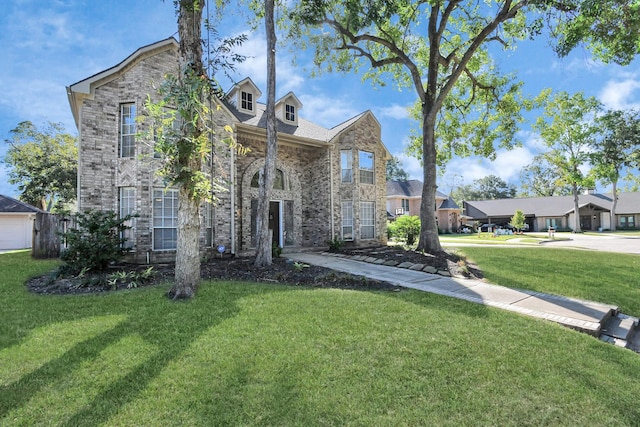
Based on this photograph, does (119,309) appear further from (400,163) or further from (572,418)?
(400,163)

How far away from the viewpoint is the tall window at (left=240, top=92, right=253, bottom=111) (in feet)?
45.2

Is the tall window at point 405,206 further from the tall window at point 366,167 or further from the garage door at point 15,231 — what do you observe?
the garage door at point 15,231

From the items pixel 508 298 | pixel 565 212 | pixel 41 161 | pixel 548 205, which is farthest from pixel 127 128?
pixel 548 205

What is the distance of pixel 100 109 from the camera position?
9688 mm

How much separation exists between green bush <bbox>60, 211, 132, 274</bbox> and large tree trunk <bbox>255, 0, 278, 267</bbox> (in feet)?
12.5

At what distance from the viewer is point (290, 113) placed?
15.2 meters

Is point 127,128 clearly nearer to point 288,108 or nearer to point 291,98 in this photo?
point 288,108

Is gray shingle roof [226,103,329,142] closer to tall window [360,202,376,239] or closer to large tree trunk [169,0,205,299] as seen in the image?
tall window [360,202,376,239]

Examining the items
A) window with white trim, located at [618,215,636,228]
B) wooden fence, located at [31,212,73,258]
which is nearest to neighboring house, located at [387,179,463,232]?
window with white trim, located at [618,215,636,228]

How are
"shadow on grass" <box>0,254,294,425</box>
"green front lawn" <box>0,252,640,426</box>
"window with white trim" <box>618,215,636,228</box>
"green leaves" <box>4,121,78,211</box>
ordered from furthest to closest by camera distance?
"window with white trim" <box>618,215,636,228</box> → "green leaves" <box>4,121,78,211</box> → "shadow on grass" <box>0,254,294,425</box> → "green front lawn" <box>0,252,640,426</box>

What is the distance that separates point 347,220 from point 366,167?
3007 millimetres

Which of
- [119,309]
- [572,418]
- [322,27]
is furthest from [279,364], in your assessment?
[322,27]

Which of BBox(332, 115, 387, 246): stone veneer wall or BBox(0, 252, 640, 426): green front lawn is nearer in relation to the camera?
BBox(0, 252, 640, 426): green front lawn

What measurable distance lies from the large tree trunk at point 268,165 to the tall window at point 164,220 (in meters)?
3.25
